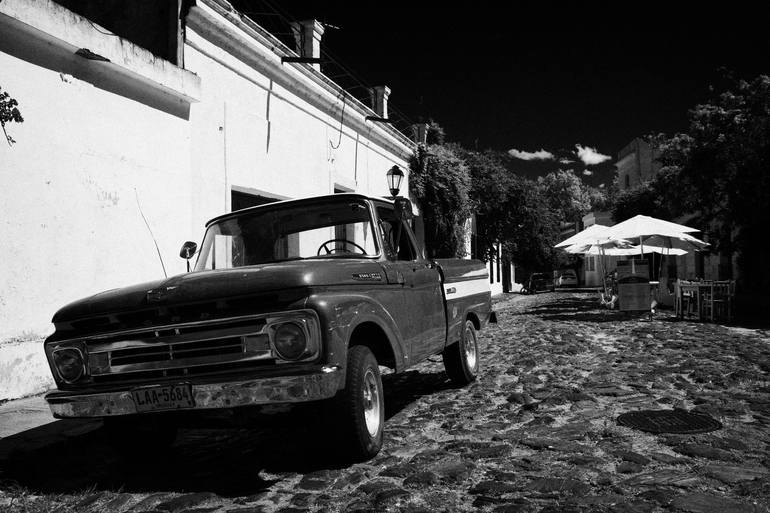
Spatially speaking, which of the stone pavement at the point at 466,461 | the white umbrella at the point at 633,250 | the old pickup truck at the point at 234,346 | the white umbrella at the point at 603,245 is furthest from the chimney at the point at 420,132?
the old pickup truck at the point at 234,346

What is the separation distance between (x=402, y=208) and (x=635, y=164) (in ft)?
154

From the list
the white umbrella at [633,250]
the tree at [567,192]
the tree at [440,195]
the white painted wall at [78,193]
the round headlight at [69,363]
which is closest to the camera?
the round headlight at [69,363]

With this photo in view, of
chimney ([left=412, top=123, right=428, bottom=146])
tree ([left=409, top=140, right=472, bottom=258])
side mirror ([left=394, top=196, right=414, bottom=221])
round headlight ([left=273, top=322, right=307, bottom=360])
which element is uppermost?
chimney ([left=412, top=123, right=428, bottom=146])

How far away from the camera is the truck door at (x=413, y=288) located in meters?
4.83

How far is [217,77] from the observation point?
34.3 ft

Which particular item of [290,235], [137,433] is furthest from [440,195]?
[137,433]

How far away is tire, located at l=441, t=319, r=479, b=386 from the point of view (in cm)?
651

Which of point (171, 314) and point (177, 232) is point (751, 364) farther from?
point (177, 232)

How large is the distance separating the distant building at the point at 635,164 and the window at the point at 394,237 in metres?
41.8

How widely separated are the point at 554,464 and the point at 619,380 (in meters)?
3.27

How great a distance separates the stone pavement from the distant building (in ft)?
134

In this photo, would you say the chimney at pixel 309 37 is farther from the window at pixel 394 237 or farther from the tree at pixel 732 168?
the tree at pixel 732 168

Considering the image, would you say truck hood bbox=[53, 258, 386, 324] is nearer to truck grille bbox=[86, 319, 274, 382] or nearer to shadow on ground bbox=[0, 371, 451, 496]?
truck grille bbox=[86, 319, 274, 382]

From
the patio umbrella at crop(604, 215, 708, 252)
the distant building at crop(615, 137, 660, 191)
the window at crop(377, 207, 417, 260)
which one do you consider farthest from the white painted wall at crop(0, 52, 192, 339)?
the distant building at crop(615, 137, 660, 191)
